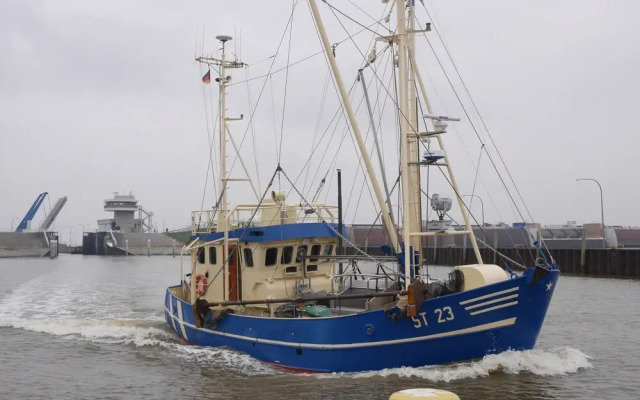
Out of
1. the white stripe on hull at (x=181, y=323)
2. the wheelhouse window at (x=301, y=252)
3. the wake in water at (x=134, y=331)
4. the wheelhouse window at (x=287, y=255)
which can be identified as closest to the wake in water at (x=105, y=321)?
the wake in water at (x=134, y=331)

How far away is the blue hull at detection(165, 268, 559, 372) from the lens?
46.6ft

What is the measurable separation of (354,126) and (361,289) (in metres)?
4.45

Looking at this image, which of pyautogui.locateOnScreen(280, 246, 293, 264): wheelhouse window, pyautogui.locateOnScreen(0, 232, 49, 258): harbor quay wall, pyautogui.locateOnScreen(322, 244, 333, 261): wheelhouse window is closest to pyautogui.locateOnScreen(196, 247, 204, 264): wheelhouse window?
pyautogui.locateOnScreen(280, 246, 293, 264): wheelhouse window

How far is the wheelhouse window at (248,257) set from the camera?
63.2 feet

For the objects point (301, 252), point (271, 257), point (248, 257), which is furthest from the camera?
point (301, 252)

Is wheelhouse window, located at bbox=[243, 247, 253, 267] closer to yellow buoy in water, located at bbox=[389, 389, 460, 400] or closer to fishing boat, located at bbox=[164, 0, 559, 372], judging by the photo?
fishing boat, located at bbox=[164, 0, 559, 372]

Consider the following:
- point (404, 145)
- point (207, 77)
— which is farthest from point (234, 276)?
point (207, 77)

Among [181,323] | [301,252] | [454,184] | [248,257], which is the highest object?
[454,184]

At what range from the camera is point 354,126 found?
17188 mm

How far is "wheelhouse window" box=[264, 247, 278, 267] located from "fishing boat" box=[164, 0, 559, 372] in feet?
0.10

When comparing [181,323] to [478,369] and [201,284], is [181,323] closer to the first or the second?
[201,284]

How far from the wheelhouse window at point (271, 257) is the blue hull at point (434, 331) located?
3.22 metres

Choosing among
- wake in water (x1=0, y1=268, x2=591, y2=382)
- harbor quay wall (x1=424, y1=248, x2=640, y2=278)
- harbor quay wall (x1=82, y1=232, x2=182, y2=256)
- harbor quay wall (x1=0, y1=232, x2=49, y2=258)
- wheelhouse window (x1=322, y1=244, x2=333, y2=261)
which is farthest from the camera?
harbor quay wall (x1=82, y1=232, x2=182, y2=256)

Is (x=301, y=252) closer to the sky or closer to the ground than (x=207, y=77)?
closer to the ground
